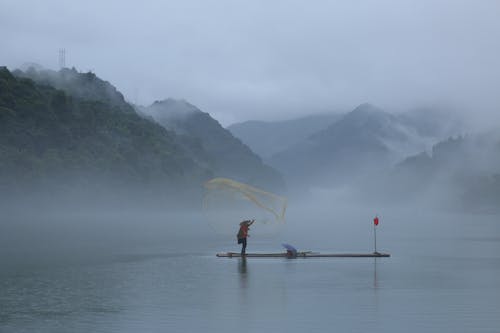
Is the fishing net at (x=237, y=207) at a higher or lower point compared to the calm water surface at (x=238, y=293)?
higher

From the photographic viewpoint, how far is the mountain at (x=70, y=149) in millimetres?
126625

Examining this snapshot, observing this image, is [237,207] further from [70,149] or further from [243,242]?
[243,242]

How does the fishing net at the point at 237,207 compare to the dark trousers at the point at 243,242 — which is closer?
the dark trousers at the point at 243,242

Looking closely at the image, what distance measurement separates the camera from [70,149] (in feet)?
482

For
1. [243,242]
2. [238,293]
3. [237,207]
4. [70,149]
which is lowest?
[238,293]

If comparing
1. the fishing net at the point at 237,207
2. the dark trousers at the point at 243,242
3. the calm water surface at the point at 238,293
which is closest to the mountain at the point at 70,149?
the fishing net at the point at 237,207

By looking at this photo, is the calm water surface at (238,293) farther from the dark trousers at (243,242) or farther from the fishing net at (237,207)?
the fishing net at (237,207)

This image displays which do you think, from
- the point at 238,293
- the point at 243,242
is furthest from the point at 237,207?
the point at 238,293

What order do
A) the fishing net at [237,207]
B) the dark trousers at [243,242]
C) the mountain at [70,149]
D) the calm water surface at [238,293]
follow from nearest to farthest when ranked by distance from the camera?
the calm water surface at [238,293] → the dark trousers at [243,242] → the fishing net at [237,207] → the mountain at [70,149]

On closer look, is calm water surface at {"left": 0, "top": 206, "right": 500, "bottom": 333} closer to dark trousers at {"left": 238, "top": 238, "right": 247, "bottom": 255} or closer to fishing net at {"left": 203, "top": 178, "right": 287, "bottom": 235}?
dark trousers at {"left": 238, "top": 238, "right": 247, "bottom": 255}

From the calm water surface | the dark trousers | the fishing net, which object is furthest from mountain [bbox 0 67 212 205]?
the dark trousers

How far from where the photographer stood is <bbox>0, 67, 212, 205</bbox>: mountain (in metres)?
127

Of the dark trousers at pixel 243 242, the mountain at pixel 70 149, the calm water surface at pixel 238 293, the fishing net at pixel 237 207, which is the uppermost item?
the mountain at pixel 70 149

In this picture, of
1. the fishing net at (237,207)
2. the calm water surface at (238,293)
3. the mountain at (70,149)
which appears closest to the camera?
the calm water surface at (238,293)
